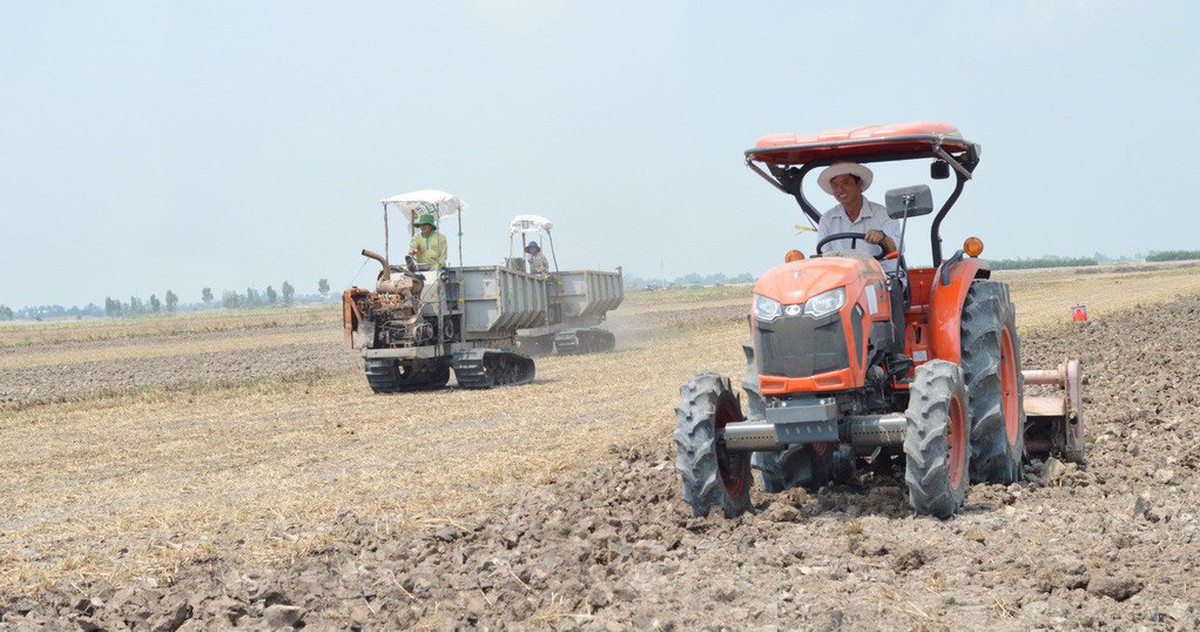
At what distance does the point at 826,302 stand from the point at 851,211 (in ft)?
4.62

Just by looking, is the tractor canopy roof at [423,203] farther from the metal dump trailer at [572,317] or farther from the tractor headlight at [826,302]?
the tractor headlight at [826,302]

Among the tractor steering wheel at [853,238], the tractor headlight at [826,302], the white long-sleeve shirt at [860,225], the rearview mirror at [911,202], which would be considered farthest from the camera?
the white long-sleeve shirt at [860,225]

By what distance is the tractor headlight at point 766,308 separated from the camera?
701cm

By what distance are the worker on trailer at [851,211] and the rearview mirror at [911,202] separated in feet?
1.24

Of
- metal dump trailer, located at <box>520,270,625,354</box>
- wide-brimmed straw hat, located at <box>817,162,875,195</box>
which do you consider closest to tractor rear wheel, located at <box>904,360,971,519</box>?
wide-brimmed straw hat, located at <box>817,162,875,195</box>

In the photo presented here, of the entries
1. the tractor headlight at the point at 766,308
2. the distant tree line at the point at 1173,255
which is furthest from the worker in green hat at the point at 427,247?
the distant tree line at the point at 1173,255

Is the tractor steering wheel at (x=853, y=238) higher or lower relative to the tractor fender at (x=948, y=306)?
higher

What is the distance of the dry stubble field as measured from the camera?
5.66 meters

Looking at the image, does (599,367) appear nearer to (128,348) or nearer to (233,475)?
(233,475)

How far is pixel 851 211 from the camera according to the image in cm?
812

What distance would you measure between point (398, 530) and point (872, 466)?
299 cm

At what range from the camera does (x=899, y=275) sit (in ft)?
25.4

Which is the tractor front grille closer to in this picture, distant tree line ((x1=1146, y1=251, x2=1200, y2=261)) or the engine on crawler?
the engine on crawler

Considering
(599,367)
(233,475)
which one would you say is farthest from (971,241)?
(599,367)
